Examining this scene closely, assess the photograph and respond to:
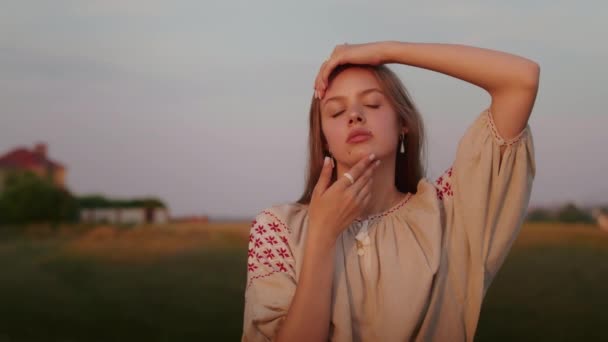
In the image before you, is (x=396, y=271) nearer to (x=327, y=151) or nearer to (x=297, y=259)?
(x=297, y=259)

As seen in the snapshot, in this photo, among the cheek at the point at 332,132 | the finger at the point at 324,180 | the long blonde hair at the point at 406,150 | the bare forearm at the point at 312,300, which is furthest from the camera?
the long blonde hair at the point at 406,150

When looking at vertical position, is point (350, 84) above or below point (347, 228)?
above

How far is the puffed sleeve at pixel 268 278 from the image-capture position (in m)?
2.40

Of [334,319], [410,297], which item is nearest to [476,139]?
[410,297]

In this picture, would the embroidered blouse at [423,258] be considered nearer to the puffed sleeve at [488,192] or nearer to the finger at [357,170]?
the puffed sleeve at [488,192]

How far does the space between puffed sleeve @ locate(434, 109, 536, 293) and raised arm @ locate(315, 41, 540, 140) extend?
57mm

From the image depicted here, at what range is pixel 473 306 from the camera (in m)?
2.47

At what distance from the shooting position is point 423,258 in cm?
242

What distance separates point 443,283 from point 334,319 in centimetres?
38

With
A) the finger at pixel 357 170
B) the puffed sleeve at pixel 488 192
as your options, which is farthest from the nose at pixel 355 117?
the puffed sleeve at pixel 488 192

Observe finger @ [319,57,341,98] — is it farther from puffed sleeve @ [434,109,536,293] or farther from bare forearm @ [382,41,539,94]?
puffed sleeve @ [434,109,536,293]

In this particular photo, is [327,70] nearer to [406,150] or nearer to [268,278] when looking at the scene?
[406,150]

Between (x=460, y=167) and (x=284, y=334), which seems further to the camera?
(x=460, y=167)

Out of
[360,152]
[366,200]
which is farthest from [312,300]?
[360,152]
